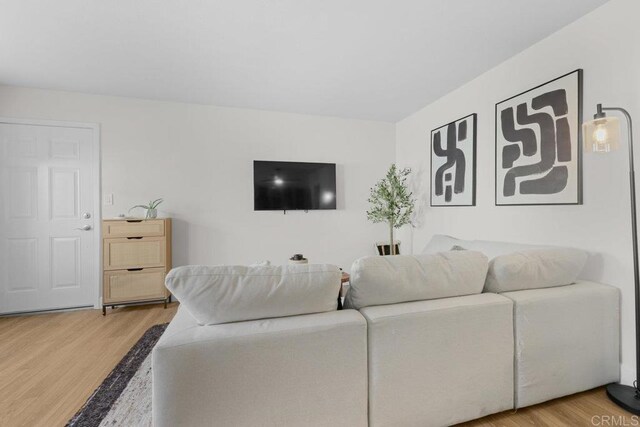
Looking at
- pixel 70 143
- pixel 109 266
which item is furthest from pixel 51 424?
pixel 70 143

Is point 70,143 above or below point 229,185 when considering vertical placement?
above

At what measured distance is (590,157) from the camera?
73.2 inches

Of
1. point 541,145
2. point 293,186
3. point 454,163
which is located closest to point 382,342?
point 541,145

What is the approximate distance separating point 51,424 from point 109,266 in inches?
69.4

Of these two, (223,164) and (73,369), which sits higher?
(223,164)

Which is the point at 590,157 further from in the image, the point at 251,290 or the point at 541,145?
the point at 251,290

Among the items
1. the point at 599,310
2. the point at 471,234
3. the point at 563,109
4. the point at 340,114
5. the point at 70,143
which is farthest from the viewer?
the point at 340,114

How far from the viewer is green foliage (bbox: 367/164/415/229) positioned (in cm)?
370

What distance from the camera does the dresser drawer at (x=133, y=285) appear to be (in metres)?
2.90

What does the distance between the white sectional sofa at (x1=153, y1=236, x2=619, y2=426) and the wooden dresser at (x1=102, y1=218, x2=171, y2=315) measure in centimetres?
204

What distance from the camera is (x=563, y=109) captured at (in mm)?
2002

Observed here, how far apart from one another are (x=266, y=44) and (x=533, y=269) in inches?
94.2

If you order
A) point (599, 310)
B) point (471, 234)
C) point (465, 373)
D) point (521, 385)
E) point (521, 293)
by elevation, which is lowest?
point (521, 385)

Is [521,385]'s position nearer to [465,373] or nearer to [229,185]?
[465,373]
